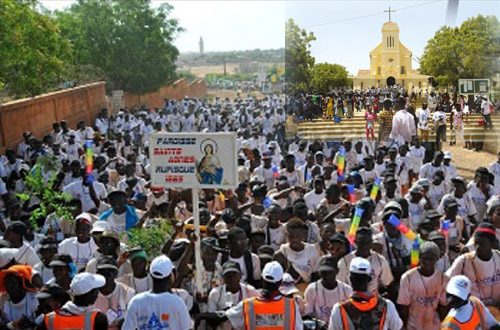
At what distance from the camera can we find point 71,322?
4.71 metres

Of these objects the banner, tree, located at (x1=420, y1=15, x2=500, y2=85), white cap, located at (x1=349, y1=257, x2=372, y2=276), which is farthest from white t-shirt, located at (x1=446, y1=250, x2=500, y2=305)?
tree, located at (x1=420, y1=15, x2=500, y2=85)

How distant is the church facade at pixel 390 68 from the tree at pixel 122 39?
1365 cm

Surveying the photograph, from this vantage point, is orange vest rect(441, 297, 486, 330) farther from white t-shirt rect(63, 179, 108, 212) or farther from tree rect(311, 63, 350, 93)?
tree rect(311, 63, 350, 93)

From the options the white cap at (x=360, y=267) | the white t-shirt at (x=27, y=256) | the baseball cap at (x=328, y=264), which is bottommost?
the white t-shirt at (x=27, y=256)

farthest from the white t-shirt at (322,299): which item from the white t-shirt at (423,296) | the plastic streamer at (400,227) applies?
the plastic streamer at (400,227)

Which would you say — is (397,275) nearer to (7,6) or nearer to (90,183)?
(90,183)

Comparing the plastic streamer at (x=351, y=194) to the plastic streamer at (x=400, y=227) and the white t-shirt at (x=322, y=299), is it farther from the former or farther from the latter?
the white t-shirt at (x=322, y=299)

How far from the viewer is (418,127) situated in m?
18.3

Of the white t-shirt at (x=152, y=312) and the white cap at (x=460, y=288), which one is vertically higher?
the white cap at (x=460, y=288)

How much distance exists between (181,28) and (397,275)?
2999 cm

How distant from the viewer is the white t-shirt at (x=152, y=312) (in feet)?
15.7

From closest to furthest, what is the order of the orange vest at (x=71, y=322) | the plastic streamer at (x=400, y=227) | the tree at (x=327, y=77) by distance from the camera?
the orange vest at (x=71, y=322), the plastic streamer at (x=400, y=227), the tree at (x=327, y=77)

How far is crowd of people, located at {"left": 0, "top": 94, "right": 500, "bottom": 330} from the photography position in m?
4.80

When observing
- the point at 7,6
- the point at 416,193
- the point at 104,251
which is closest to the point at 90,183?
the point at 104,251
